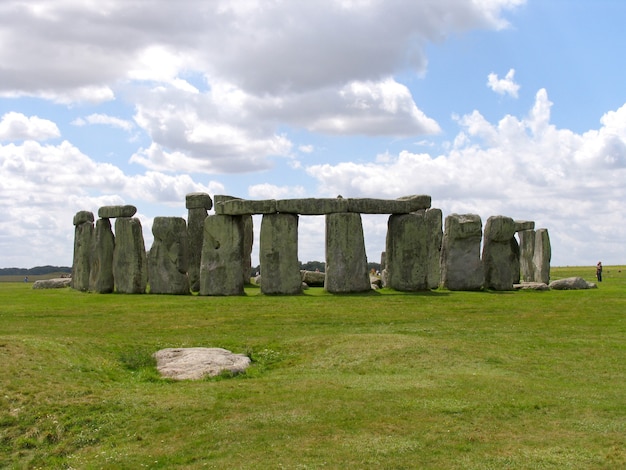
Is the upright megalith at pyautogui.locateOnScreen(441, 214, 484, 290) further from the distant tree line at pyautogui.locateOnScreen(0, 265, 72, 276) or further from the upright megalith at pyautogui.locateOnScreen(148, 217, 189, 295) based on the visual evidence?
the distant tree line at pyautogui.locateOnScreen(0, 265, 72, 276)

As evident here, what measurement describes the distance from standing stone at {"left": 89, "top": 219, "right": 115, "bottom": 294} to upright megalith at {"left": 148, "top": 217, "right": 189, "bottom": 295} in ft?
8.04

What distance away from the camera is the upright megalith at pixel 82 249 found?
1383 inches

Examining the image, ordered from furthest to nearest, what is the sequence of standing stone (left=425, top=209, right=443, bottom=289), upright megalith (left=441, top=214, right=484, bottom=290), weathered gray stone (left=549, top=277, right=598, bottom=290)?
weathered gray stone (left=549, top=277, right=598, bottom=290) < standing stone (left=425, top=209, right=443, bottom=289) < upright megalith (left=441, top=214, right=484, bottom=290)

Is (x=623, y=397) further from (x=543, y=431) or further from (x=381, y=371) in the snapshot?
(x=381, y=371)

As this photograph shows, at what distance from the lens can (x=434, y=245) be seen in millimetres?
34688

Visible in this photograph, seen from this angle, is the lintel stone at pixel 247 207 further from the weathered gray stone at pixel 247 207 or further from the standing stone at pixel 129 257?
the standing stone at pixel 129 257

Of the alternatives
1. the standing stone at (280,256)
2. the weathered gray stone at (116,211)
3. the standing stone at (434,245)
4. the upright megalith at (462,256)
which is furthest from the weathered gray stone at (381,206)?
the weathered gray stone at (116,211)

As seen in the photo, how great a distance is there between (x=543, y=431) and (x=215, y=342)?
9569 millimetres

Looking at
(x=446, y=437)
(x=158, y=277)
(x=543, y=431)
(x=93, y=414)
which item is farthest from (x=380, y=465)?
(x=158, y=277)

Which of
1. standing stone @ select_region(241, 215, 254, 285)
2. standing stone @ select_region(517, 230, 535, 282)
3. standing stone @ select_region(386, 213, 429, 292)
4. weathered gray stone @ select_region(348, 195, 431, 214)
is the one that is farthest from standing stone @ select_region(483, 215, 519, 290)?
standing stone @ select_region(241, 215, 254, 285)

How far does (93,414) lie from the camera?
12.1 m

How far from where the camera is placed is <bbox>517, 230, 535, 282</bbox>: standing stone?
1555 inches

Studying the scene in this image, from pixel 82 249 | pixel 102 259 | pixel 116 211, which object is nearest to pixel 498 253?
pixel 116 211

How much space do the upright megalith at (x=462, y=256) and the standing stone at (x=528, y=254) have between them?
9186 mm
